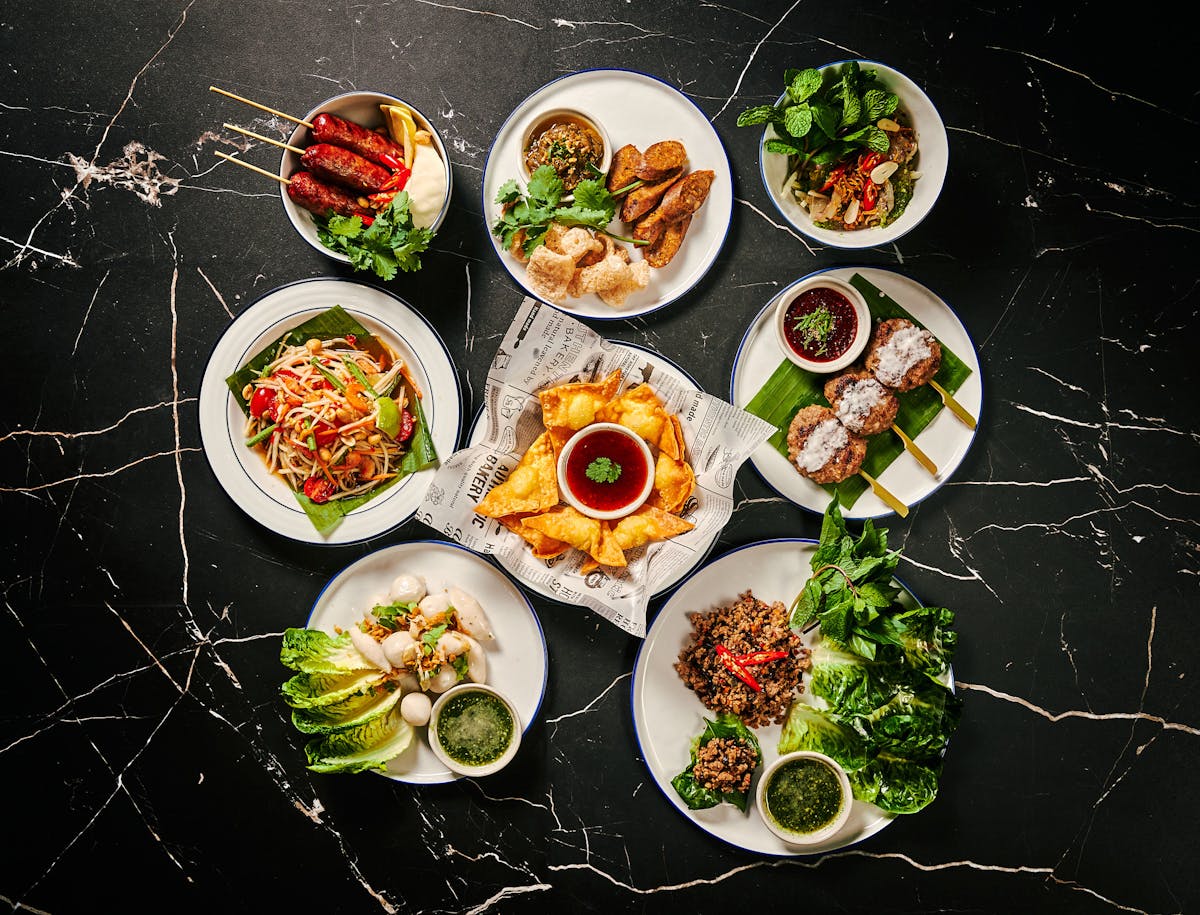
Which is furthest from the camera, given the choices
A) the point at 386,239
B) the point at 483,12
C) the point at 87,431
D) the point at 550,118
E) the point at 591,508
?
the point at 87,431

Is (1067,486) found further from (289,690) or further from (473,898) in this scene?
(289,690)

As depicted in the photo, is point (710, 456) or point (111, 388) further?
point (111, 388)

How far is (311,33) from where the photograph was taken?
12.9 ft

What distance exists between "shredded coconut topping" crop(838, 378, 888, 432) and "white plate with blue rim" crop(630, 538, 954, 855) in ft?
2.02

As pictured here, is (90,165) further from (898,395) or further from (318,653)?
(898,395)

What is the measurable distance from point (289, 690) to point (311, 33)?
3247mm

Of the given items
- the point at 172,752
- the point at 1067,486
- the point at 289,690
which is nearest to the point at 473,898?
the point at 289,690

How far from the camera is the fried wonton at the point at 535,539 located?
11.7 feet

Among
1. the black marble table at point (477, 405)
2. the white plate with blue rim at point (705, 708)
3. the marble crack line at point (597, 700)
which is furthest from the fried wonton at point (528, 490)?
the marble crack line at point (597, 700)

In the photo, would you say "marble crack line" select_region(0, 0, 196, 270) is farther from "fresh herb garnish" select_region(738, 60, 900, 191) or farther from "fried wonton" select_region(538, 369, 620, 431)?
"fresh herb garnish" select_region(738, 60, 900, 191)

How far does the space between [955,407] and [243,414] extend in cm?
341

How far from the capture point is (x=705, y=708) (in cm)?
382

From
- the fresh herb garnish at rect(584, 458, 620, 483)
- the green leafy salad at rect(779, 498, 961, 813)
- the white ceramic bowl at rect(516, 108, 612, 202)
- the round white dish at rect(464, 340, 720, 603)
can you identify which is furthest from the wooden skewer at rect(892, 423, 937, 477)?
the white ceramic bowl at rect(516, 108, 612, 202)

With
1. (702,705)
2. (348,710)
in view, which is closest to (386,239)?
(348,710)
